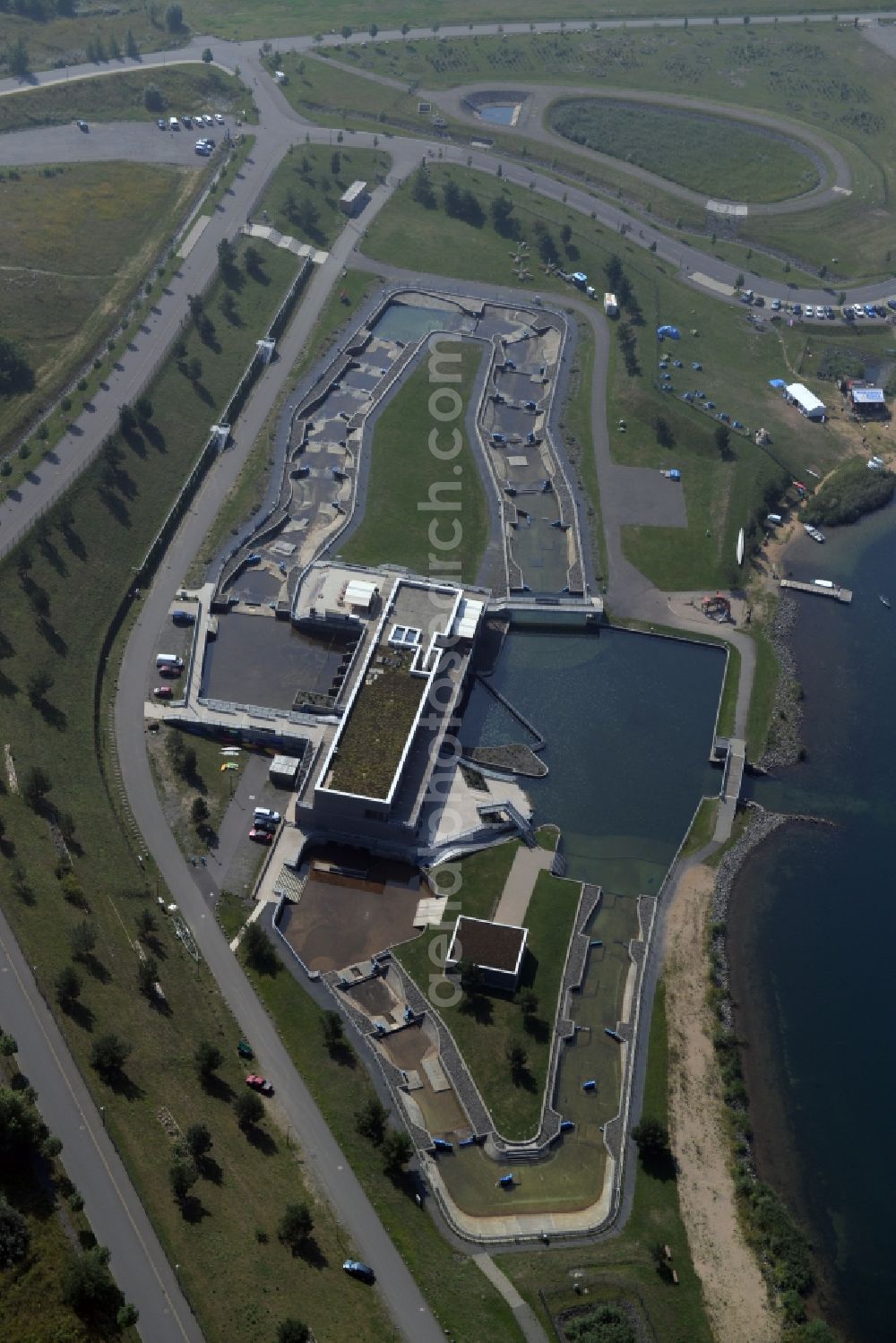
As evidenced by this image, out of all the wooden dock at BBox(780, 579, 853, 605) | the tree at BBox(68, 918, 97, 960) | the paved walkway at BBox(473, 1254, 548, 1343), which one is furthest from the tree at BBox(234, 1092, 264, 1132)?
the wooden dock at BBox(780, 579, 853, 605)

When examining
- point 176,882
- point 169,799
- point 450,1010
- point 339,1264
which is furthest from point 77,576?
point 339,1264

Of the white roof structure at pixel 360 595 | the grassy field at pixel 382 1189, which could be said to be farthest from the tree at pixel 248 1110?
the white roof structure at pixel 360 595

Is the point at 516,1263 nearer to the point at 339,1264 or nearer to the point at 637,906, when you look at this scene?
the point at 339,1264

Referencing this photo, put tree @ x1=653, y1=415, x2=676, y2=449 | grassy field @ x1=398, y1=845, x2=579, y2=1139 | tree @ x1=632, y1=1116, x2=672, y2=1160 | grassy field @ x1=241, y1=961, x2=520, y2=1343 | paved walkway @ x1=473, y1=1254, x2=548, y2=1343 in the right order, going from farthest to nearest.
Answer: tree @ x1=653, y1=415, x2=676, y2=449 < grassy field @ x1=398, y1=845, x2=579, y2=1139 < tree @ x1=632, y1=1116, x2=672, y2=1160 < grassy field @ x1=241, y1=961, x2=520, y2=1343 < paved walkway @ x1=473, y1=1254, x2=548, y2=1343

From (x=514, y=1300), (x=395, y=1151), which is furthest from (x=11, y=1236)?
(x=514, y=1300)

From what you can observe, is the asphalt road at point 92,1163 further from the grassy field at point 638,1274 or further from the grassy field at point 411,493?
the grassy field at point 411,493

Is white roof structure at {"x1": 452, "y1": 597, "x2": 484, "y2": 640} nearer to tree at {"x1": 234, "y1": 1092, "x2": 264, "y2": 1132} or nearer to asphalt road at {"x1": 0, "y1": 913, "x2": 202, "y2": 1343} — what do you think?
tree at {"x1": 234, "y1": 1092, "x2": 264, "y2": 1132}
